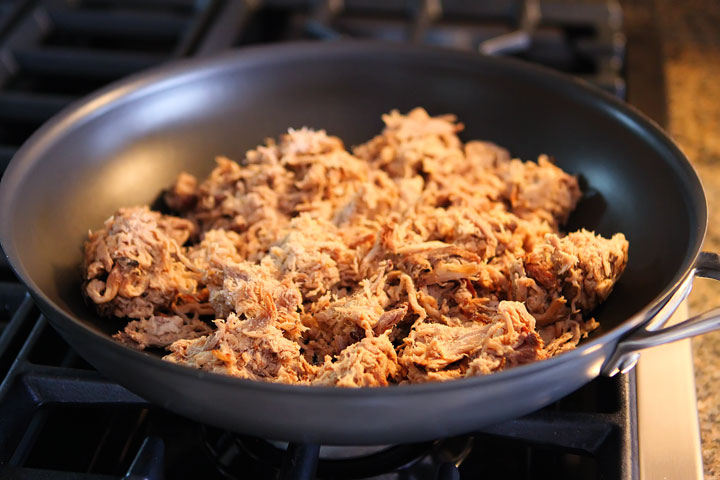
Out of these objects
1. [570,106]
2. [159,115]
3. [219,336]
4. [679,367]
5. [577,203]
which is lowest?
[219,336]

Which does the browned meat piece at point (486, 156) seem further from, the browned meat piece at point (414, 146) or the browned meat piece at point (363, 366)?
the browned meat piece at point (363, 366)

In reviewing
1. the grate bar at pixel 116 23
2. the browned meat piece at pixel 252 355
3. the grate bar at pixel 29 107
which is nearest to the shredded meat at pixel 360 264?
the browned meat piece at pixel 252 355

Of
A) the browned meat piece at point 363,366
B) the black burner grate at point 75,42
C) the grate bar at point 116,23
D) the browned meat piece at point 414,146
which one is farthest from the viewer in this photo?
the grate bar at point 116,23

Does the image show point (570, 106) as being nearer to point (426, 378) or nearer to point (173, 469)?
point (426, 378)

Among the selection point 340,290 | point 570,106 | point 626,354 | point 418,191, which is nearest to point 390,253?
point 340,290

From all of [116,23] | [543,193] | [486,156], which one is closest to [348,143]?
[486,156]

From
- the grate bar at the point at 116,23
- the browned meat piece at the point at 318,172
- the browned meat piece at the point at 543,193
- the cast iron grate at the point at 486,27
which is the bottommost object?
the browned meat piece at the point at 318,172
